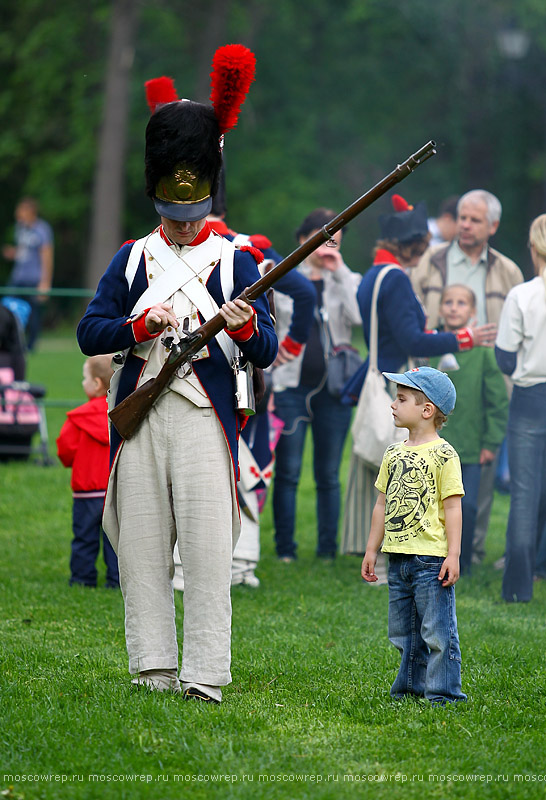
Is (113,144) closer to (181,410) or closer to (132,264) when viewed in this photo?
(132,264)

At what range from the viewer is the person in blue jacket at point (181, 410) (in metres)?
4.62

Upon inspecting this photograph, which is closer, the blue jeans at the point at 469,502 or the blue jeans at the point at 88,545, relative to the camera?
the blue jeans at the point at 88,545

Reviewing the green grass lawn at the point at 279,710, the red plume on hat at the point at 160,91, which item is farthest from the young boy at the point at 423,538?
the red plume on hat at the point at 160,91

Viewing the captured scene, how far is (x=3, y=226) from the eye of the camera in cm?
3094

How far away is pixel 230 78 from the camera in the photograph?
4.60 meters

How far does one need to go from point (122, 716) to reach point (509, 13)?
70.1 feet

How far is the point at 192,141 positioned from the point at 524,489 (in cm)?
342

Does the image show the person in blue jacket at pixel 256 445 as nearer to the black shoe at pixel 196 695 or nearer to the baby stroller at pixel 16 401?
the black shoe at pixel 196 695

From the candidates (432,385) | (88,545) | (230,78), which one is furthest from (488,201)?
(230,78)

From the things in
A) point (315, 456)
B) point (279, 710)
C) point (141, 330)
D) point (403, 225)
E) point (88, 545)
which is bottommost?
point (279, 710)

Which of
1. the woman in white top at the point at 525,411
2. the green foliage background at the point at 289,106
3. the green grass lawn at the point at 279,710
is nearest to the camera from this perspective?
the green grass lawn at the point at 279,710

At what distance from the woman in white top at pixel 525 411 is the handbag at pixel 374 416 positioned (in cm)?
71

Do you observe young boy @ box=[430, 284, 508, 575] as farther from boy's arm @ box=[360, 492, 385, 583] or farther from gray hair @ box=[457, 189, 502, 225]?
boy's arm @ box=[360, 492, 385, 583]

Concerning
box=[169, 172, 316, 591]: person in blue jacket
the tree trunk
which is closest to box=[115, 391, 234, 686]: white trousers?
box=[169, 172, 316, 591]: person in blue jacket
